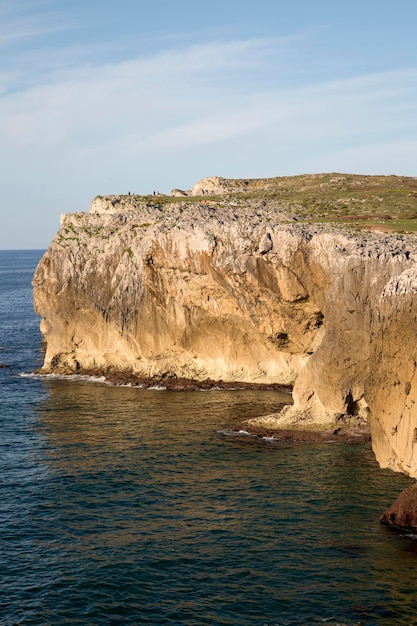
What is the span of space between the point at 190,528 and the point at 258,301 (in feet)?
101

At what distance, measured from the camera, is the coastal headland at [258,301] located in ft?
141

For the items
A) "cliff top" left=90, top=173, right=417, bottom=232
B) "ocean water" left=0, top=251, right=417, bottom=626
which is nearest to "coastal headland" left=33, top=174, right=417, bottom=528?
"cliff top" left=90, top=173, right=417, bottom=232

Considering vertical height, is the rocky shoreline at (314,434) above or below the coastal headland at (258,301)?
below

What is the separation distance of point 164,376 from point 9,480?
103ft

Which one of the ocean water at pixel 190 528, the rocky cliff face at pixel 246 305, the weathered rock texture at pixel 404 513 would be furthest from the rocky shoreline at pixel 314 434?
the weathered rock texture at pixel 404 513

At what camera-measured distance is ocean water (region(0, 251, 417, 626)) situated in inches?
1265

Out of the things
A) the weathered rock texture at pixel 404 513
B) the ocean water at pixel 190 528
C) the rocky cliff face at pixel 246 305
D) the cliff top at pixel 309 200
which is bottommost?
the ocean water at pixel 190 528

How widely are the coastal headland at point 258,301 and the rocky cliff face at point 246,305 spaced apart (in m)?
0.12

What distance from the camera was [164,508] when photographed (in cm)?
4303

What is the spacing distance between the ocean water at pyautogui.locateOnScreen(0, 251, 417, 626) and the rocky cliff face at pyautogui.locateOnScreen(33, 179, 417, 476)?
201 inches

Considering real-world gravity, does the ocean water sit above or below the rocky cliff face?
below

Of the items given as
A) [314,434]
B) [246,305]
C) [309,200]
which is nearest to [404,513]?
[314,434]

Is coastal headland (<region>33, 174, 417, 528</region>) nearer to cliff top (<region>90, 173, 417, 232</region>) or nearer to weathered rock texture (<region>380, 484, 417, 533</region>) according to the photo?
cliff top (<region>90, 173, 417, 232</region>)

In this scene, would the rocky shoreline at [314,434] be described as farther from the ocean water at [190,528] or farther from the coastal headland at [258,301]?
the ocean water at [190,528]
